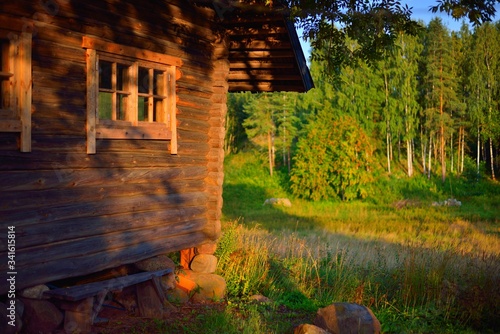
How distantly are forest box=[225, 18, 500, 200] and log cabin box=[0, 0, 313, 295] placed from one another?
24472mm

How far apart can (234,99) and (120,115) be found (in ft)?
153

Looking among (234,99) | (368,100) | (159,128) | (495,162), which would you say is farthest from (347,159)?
(159,128)

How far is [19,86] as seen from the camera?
626 centimetres

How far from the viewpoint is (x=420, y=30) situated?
8461mm

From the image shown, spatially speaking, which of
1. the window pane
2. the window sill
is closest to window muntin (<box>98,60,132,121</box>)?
the window sill

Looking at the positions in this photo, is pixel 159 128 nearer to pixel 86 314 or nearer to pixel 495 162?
pixel 86 314

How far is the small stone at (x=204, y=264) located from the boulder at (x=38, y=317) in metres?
2.99

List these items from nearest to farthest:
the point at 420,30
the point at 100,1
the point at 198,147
A: the point at 100,1
the point at 420,30
the point at 198,147

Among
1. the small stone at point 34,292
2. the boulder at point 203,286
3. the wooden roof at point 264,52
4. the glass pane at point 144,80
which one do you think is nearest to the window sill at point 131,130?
the glass pane at point 144,80

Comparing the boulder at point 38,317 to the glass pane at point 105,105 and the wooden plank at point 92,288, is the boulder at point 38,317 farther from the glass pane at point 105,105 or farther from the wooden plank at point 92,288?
the glass pane at point 105,105

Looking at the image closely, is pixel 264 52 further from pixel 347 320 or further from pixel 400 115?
pixel 400 115

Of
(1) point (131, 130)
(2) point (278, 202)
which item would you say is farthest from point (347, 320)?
(2) point (278, 202)

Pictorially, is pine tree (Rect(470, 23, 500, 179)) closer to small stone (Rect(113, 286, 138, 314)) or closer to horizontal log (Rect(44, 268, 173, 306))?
small stone (Rect(113, 286, 138, 314))

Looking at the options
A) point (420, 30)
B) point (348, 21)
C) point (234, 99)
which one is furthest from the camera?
point (234, 99)
